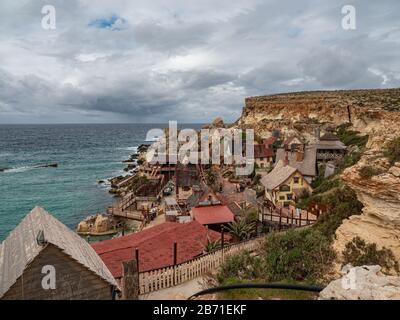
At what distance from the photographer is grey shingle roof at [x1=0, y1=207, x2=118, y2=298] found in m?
12.1

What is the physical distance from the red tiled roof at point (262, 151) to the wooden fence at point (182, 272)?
4055cm

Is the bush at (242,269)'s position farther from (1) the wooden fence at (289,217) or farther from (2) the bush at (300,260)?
(1) the wooden fence at (289,217)

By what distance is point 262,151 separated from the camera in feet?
199

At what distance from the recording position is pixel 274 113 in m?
98.2

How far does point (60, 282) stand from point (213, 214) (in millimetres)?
17761

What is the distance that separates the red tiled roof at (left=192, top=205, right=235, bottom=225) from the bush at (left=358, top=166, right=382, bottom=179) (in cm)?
1504

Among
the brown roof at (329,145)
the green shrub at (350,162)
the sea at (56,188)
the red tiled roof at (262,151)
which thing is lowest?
the sea at (56,188)

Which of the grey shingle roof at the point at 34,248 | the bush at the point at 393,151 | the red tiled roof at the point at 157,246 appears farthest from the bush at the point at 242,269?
the bush at the point at 393,151

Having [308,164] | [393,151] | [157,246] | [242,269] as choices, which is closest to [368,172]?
[393,151]

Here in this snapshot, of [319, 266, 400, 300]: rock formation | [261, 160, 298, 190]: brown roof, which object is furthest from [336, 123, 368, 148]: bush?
[319, 266, 400, 300]: rock formation

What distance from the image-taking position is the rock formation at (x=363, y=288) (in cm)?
620

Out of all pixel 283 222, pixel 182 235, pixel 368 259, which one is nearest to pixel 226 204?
pixel 283 222
